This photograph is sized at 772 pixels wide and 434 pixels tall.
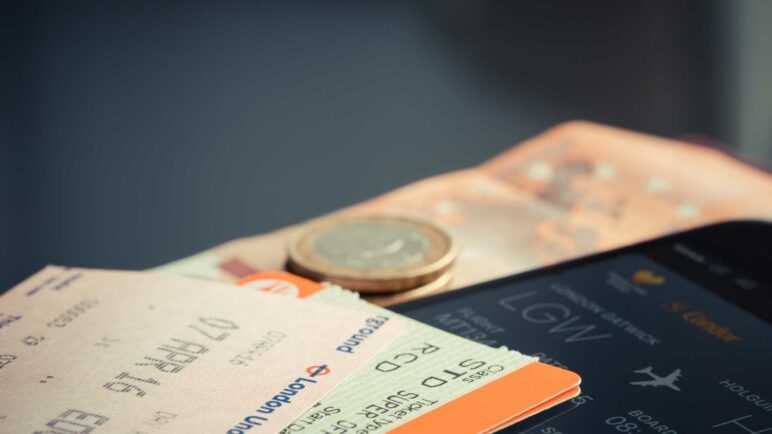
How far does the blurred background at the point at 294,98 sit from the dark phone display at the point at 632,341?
935 mm

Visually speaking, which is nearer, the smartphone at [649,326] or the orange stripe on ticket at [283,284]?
the smartphone at [649,326]

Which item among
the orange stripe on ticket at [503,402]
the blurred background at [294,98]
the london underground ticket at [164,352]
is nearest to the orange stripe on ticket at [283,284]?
the london underground ticket at [164,352]

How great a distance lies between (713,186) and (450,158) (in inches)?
32.8

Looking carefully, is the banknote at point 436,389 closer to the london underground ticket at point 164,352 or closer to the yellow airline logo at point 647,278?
the london underground ticket at point 164,352

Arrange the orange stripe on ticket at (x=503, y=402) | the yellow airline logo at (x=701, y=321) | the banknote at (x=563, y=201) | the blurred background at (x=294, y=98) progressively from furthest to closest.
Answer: the blurred background at (x=294, y=98) → the banknote at (x=563, y=201) → the yellow airline logo at (x=701, y=321) → the orange stripe on ticket at (x=503, y=402)

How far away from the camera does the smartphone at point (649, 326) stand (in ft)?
1.94

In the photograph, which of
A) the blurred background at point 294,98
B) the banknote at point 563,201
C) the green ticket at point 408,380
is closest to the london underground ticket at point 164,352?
the green ticket at point 408,380

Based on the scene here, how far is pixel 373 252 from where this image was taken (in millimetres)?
827

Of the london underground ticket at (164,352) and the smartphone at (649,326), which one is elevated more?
the london underground ticket at (164,352)

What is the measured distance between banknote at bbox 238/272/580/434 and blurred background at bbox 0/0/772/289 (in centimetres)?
100

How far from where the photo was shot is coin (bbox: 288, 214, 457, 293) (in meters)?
0.77

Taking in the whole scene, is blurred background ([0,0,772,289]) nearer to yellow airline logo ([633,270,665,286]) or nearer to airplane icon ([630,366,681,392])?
yellow airline logo ([633,270,665,286])

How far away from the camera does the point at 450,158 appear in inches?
71.7

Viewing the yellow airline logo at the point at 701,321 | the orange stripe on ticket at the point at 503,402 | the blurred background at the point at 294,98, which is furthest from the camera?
the blurred background at the point at 294,98
